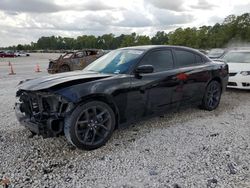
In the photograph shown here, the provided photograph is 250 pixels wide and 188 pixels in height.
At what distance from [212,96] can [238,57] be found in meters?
3.81

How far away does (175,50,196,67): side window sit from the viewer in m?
5.34

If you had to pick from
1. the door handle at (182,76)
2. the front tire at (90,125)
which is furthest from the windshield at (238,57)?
the front tire at (90,125)

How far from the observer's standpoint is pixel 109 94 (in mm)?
4074

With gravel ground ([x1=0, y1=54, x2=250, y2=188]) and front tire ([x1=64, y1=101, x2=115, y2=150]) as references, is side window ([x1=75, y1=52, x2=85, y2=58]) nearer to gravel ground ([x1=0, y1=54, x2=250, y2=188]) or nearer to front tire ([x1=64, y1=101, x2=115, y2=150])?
gravel ground ([x1=0, y1=54, x2=250, y2=188])

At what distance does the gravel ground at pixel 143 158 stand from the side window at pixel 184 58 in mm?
1164

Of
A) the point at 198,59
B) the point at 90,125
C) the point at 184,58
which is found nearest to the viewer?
the point at 90,125

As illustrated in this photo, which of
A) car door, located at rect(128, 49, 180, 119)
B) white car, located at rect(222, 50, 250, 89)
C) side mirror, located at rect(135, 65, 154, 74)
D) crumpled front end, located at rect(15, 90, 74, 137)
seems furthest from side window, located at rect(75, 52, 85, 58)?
crumpled front end, located at rect(15, 90, 74, 137)

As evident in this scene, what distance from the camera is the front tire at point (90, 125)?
376cm

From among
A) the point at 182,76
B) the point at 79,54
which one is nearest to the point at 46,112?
the point at 182,76

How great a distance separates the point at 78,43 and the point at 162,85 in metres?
118

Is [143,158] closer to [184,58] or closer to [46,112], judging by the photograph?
[46,112]

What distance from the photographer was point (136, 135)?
Result: 15.2 ft

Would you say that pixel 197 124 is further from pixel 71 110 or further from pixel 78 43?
pixel 78 43

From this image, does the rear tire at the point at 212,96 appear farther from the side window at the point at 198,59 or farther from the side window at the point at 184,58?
the side window at the point at 184,58
